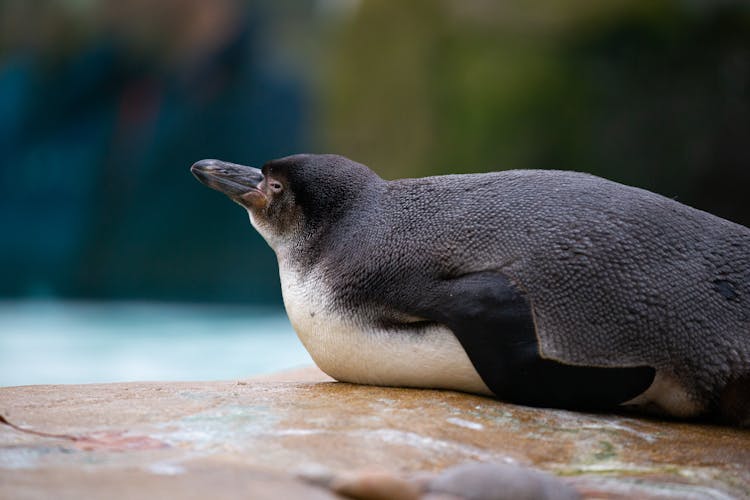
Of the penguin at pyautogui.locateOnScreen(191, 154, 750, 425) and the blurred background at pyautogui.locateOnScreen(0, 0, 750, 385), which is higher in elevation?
the blurred background at pyautogui.locateOnScreen(0, 0, 750, 385)

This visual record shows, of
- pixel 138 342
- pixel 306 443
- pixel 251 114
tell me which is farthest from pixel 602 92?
pixel 306 443

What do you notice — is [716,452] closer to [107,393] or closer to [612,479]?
[612,479]

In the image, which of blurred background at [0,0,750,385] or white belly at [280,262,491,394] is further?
blurred background at [0,0,750,385]

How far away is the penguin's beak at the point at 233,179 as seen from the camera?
3.11 metres

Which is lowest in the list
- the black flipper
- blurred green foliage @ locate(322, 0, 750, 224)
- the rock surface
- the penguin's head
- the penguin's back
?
the rock surface

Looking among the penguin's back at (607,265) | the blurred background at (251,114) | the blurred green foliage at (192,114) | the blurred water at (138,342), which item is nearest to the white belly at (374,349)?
the penguin's back at (607,265)

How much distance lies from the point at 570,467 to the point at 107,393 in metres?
Result: 1.33

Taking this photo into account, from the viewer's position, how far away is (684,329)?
2473 millimetres

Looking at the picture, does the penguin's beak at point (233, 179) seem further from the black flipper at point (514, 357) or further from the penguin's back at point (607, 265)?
the black flipper at point (514, 357)

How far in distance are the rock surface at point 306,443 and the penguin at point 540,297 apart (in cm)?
9

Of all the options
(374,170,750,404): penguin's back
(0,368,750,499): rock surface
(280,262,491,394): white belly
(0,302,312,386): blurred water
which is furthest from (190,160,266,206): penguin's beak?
(0,302,312,386): blurred water

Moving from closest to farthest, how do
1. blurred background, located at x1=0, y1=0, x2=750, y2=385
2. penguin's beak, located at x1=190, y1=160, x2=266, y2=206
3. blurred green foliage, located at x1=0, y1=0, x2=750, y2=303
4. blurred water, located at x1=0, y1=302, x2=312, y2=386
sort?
penguin's beak, located at x1=190, y1=160, x2=266, y2=206, blurred water, located at x1=0, y1=302, x2=312, y2=386, blurred background, located at x1=0, y1=0, x2=750, y2=385, blurred green foliage, located at x1=0, y1=0, x2=750, y2=303

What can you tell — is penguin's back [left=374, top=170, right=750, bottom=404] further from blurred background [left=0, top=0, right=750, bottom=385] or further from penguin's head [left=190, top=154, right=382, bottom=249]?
blurred background [left=0, top=0, right=750, bottom=385]

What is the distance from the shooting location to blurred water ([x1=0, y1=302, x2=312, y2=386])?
28.1ft
